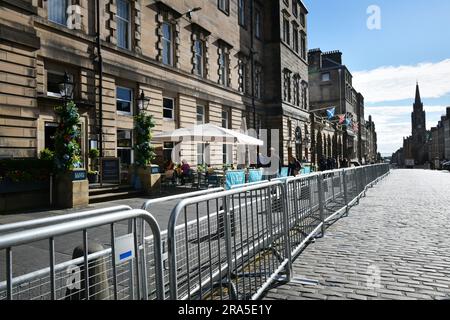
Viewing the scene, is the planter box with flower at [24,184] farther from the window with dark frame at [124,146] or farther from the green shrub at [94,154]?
the window with dark frame at [124,146]

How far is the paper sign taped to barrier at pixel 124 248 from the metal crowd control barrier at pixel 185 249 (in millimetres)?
38

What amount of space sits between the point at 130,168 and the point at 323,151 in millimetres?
42123

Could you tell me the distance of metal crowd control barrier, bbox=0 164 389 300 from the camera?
2170 millimetres

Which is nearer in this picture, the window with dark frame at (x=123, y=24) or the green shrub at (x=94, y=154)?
the green shrub at (x=94, y=154)

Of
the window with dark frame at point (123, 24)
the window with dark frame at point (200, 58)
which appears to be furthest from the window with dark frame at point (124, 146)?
the window with dark frame at point (200, 58)

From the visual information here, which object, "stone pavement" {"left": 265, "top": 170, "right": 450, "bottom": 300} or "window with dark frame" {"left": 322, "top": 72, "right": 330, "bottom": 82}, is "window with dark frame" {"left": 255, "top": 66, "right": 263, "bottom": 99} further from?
"window with dark frame" {"left": 322, "top": 72, "right": 330, "bottom": 82}

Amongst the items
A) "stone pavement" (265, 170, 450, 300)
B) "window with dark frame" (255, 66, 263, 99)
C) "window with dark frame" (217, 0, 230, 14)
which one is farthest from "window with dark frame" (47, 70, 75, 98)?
"window with dark frame" (255, 66, 263, 99)

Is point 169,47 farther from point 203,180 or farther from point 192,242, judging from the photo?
point 192,242

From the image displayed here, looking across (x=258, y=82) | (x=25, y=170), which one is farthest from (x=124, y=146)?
(x=258, y=82)

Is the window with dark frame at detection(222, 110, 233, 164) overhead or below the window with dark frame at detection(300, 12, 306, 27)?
below

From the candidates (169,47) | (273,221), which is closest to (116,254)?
(273,221)

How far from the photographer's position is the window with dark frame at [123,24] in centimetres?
1834

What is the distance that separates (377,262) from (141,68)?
16553 millimetres

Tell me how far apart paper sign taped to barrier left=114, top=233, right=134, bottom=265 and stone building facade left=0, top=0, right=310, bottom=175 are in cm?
1183
